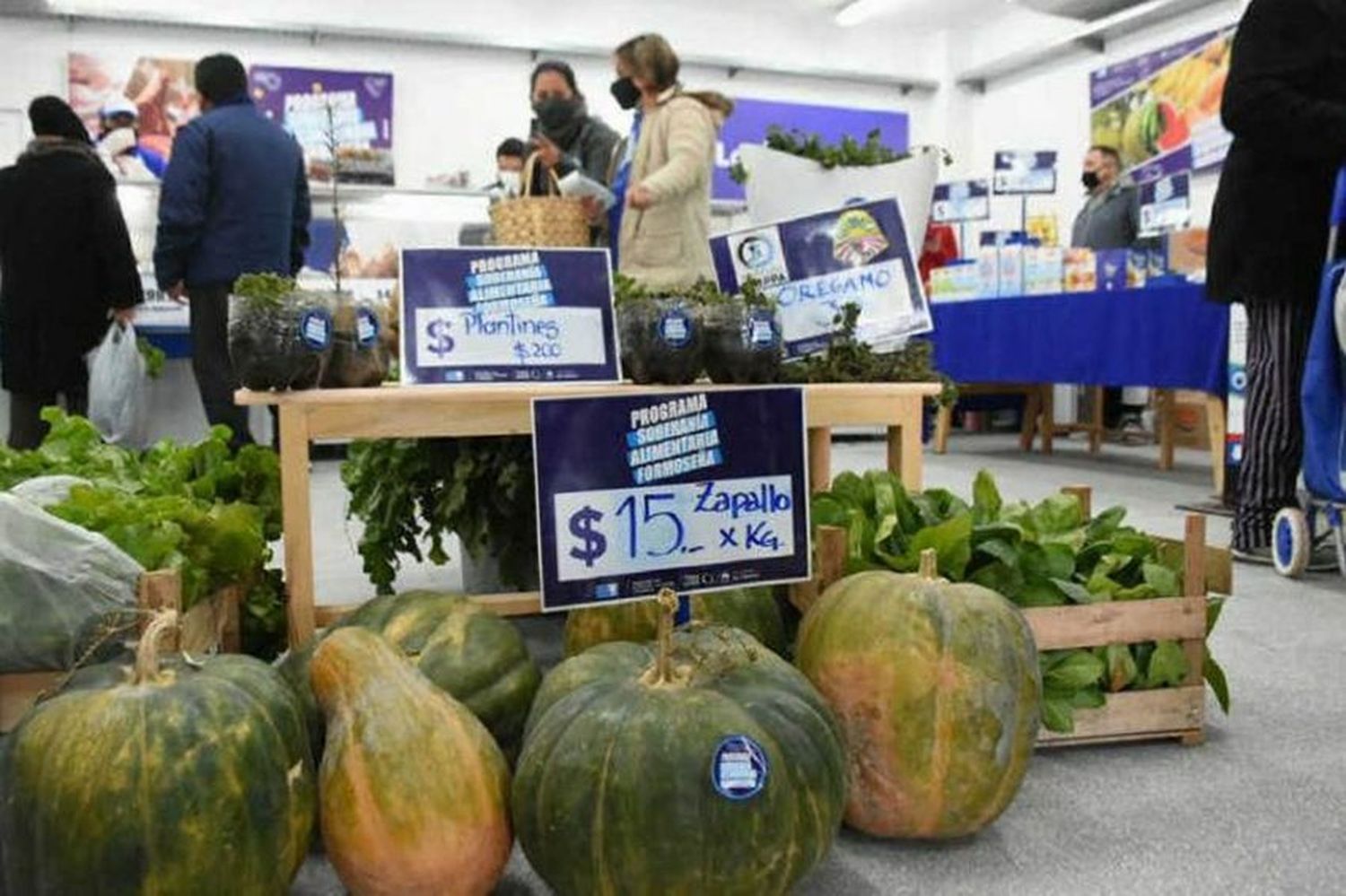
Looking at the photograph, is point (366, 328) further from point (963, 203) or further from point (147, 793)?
point (963, 203)

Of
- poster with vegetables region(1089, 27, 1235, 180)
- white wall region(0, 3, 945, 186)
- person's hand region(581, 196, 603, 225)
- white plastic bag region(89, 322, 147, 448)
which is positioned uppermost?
white wall region(0, 3, 945, 186)

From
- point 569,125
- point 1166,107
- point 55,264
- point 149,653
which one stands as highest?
point 1166,107

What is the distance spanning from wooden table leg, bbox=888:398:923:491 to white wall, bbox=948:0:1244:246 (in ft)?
25.5

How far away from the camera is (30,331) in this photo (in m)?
4.77

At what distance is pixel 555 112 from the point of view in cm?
421

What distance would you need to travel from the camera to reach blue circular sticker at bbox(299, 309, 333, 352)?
1.94 metres

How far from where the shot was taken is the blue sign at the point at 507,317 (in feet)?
7.17

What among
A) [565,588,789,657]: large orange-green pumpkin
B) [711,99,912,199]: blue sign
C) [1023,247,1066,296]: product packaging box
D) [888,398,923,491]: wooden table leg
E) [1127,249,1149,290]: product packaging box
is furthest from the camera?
[711,99,912,199]: blue sign

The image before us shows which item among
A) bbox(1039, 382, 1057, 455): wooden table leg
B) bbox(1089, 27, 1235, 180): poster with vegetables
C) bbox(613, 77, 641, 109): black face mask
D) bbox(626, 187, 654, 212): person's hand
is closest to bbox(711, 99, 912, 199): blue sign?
bbox(1089, 27, 1235, 180): poster with vegetables

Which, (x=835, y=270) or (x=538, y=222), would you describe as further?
(x=538, y=222)

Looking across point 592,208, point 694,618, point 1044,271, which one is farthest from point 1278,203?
point 1044,271

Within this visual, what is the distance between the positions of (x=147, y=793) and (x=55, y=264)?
13.4 ft

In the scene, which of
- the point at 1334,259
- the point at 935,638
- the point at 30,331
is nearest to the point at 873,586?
the point at 935,638

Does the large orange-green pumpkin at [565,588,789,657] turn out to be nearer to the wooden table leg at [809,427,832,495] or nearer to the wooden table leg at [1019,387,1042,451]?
the wooden table leg at [809,427,832,495]
